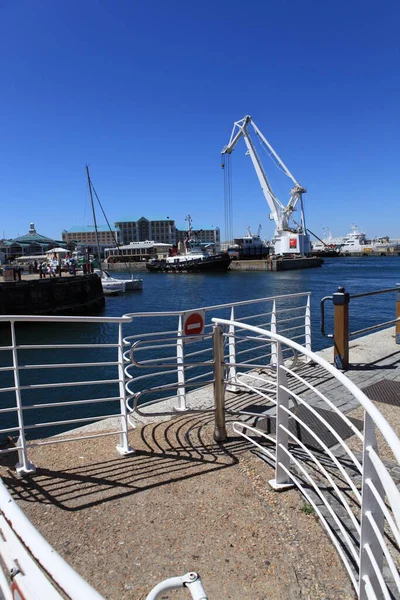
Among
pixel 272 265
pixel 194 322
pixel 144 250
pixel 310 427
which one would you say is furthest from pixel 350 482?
pixel 144 250

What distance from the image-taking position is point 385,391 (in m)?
4.77

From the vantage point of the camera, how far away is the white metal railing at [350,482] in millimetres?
1515

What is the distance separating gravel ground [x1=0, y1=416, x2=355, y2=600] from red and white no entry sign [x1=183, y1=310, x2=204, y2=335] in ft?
4.01

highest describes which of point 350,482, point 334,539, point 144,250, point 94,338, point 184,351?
point 144,250

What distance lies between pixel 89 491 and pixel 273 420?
1681mm

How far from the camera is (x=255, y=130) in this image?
63.1 m

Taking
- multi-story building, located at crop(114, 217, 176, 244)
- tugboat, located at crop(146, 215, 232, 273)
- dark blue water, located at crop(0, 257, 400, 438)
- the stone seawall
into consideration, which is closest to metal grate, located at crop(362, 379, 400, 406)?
dark blue water, located at crop(0, 257, 400, 438)

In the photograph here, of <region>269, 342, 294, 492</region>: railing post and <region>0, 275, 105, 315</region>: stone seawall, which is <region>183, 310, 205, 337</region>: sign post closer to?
<region>269, 342, 294, 492</region>: railing post

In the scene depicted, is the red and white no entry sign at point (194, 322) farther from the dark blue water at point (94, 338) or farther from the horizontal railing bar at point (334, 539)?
the dark blue water at point (94, 338)

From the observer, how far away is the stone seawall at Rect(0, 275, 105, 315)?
2341cm

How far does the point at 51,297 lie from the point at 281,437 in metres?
24.5

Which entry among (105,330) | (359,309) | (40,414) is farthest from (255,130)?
(40,414)

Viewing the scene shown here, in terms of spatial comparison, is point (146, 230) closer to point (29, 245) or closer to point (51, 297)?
point (29, 245)

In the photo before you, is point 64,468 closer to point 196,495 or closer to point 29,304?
point 196,495
